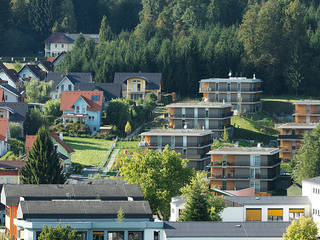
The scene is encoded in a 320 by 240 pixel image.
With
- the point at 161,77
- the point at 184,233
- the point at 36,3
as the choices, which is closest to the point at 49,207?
the point at 184,233

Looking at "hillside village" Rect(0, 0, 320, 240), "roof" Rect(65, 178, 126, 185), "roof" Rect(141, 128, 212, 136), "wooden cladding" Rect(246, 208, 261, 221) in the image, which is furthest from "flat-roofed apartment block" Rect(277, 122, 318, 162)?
"wooden cladding" Rect(246, 208, 261, 221)

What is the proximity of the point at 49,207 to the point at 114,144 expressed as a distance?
1801 inches

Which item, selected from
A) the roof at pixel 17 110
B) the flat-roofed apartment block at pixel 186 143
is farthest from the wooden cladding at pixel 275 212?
the roof at pixel 17 110

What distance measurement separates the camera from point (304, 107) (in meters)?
139

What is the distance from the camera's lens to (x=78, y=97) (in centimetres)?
13912

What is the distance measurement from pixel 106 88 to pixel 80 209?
63613 mm

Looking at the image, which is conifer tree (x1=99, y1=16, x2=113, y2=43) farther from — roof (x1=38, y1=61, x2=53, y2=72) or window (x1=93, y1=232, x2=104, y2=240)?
window (x1=93, y1=232, x2=104, y2=240)

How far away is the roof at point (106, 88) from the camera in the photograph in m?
146

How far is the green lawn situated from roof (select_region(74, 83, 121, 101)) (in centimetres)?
1427

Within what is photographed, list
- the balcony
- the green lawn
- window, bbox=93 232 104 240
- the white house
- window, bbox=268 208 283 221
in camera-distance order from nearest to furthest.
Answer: window, bbox=93 232 104 240
window, bbox=268 208 283 221
the green lawn
the balcony
the white house

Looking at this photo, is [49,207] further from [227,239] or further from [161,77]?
[161,77]

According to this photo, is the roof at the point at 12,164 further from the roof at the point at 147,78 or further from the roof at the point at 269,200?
the roof at the point at 147,78

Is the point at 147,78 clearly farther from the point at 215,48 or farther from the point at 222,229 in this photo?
the point at 222,229

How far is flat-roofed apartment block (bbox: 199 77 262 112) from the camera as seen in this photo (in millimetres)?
144375
